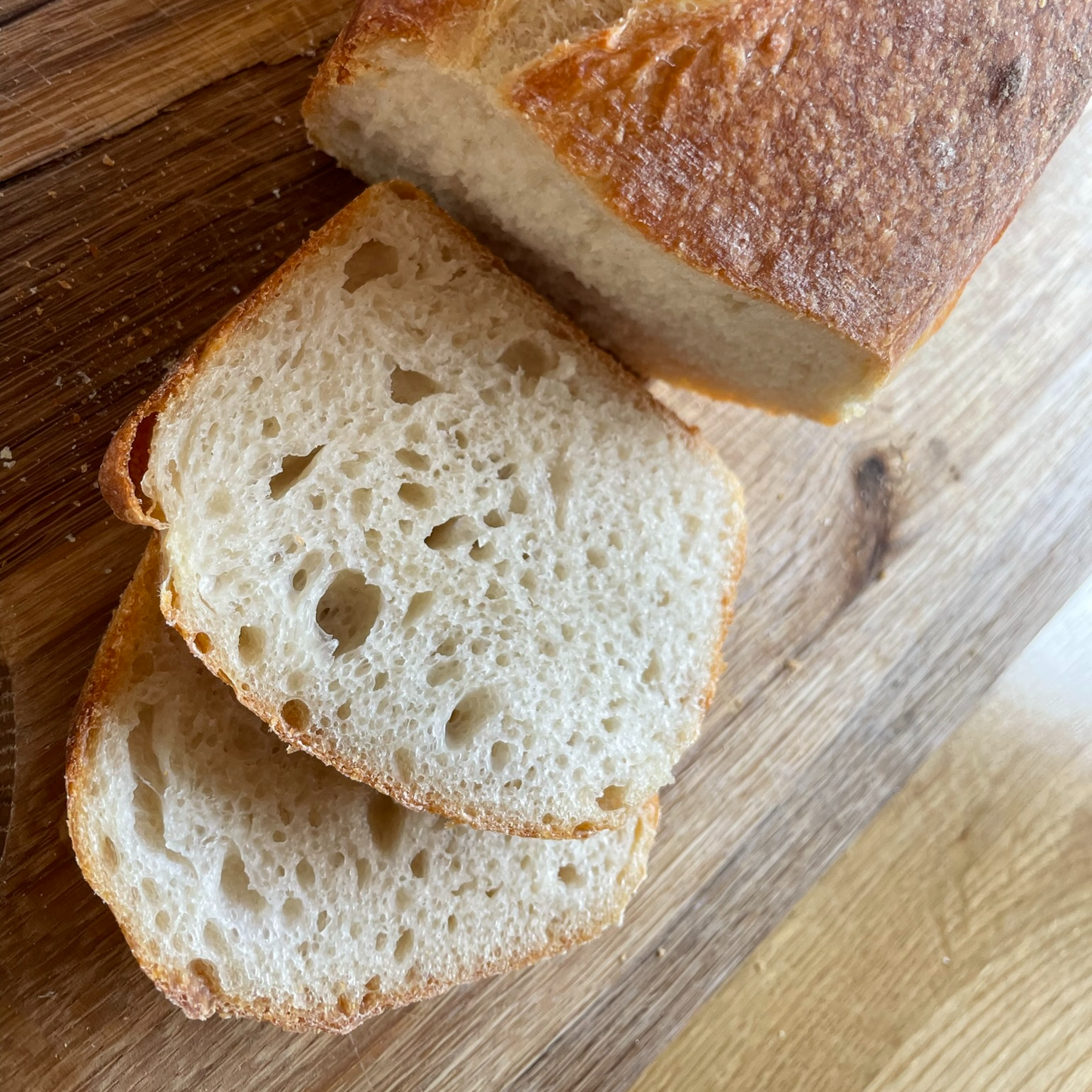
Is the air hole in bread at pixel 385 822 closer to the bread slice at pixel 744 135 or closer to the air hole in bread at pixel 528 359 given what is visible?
the air hole in bread at pixel 528 359

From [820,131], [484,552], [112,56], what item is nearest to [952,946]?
[484,552]

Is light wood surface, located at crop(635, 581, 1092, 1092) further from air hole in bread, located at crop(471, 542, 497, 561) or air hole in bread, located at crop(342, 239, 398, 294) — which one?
air hole in bread, located at crop(342, 239, 398, 294)

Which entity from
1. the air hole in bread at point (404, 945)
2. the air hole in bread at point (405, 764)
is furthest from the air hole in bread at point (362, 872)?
the air hole in bread at point (405, 764)

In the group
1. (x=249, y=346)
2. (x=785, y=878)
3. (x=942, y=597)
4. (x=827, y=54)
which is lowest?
(x=785, y=878)

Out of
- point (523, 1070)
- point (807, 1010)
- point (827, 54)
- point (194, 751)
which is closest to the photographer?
point (827, 54)

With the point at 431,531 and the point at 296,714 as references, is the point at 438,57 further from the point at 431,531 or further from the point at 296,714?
the point at 296,714

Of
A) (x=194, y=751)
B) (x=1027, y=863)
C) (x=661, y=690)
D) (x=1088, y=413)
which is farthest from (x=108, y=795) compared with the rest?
(x=1088, y=413)

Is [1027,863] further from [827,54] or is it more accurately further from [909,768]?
[827,54]

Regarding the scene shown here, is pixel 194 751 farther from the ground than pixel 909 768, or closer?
farther from the ground
